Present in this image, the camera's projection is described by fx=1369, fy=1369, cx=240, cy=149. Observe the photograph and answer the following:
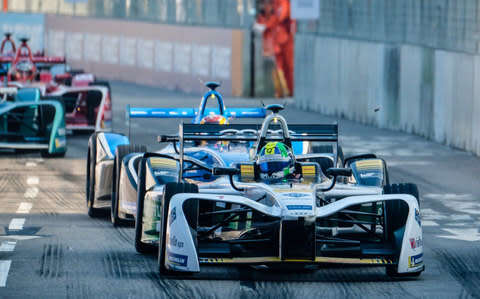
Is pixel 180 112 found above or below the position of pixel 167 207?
above

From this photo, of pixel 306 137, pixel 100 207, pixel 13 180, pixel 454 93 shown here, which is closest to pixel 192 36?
pixel 454 93

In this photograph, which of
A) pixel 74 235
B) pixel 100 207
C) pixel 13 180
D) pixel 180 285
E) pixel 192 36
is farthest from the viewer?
pixel 192 36

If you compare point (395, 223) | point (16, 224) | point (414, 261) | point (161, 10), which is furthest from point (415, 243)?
point (161, 10)

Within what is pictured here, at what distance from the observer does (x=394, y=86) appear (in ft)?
102

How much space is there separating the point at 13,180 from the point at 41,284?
930 cm

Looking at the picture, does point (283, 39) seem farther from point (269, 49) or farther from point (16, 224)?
point (16, 224)

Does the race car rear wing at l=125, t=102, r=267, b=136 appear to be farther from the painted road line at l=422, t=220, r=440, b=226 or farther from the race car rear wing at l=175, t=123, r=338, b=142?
the race car rear wing at l=175, t=123, r=338, b=142

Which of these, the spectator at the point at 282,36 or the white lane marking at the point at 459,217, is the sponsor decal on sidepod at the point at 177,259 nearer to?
the white lane marking at the point at 459,217

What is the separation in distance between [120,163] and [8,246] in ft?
6.99

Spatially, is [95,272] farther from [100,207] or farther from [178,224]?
[100,207]

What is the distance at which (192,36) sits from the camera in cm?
4531

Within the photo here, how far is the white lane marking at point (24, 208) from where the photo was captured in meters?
16.5

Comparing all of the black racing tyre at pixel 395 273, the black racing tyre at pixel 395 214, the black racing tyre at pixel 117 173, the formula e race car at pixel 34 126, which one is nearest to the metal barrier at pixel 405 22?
the formula e race car at pixel 34 126

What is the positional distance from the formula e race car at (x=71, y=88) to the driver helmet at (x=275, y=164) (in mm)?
14925
